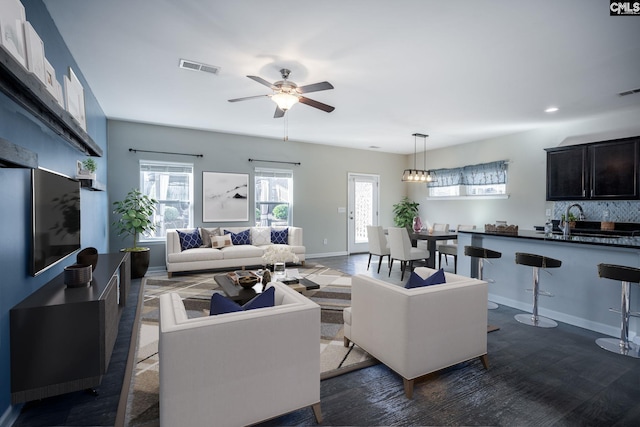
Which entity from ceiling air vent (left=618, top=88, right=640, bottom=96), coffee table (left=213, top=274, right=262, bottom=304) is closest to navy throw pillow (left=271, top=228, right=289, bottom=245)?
coffee table (left=213, top=274, right=262, bottom=304)

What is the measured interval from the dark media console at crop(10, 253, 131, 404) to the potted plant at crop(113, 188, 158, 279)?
3.14m

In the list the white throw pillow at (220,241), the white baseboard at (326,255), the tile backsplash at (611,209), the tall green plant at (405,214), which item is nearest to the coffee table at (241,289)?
the white throw pillow at (220,241)

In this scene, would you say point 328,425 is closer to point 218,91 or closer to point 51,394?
point 51,394

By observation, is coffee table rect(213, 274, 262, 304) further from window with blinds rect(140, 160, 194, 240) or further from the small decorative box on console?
the small decorative box on console

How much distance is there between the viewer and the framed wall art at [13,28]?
1.51 meters

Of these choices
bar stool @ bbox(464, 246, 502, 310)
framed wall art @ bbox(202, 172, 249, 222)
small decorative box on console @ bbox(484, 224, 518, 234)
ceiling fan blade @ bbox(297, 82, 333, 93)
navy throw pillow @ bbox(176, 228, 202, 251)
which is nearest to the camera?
ceiling fan blade @ bbox(297, 82, 333, 93)

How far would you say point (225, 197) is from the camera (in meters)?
6.37

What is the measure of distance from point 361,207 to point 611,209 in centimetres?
476

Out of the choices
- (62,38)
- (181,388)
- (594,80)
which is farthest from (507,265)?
(62,38)

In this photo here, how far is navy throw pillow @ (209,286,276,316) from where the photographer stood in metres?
1.71

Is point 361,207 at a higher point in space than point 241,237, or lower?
higher

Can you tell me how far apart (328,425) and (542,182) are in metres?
5.79

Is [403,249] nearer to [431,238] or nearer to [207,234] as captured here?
[431,238]

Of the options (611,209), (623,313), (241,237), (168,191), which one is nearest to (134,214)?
(168,191)
